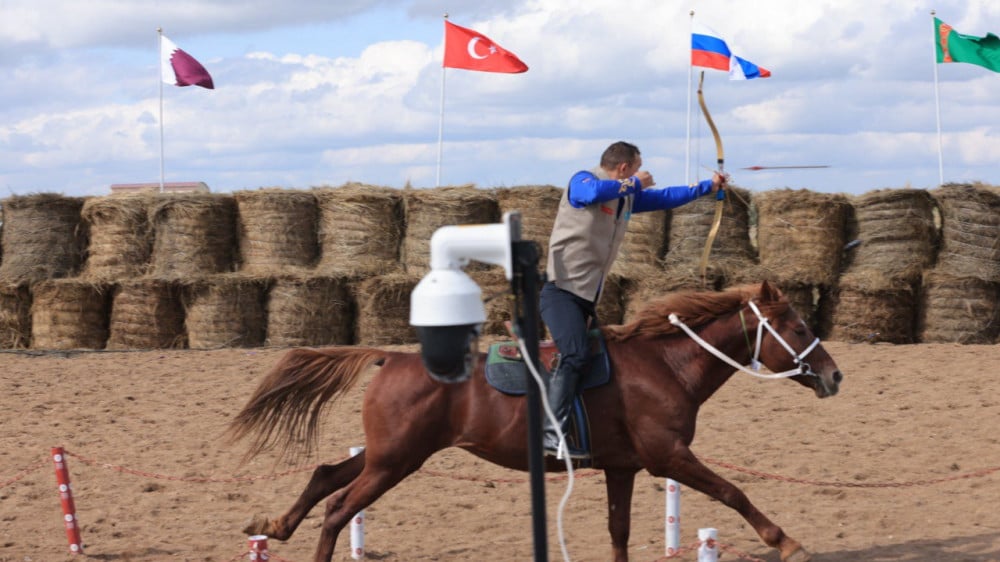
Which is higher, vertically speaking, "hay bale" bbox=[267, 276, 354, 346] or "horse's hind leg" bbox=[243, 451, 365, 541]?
"hay bale" bbox=[267, 276, 354, 346]

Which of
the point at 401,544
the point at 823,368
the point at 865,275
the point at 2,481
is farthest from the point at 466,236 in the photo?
the point at 865,275

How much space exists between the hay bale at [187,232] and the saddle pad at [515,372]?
931cm

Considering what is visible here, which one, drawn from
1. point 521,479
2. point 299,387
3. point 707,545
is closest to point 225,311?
point 521,479

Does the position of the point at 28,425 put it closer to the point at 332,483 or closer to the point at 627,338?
the point at 332,483

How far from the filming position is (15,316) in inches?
613

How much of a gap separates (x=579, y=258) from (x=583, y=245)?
0.08m

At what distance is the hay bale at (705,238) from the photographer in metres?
14.6

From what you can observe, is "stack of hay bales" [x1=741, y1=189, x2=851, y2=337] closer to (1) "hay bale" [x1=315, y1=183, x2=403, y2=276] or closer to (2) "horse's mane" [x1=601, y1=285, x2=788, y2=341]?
(1) "hay bale" [x1=315, y1=183, x2=403, y2=276]

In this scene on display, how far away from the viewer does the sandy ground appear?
25.4 ft

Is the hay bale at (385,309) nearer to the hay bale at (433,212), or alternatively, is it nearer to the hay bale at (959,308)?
the hay bale at (433,212)

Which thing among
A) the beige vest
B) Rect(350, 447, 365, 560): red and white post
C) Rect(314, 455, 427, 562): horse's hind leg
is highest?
the beige vest

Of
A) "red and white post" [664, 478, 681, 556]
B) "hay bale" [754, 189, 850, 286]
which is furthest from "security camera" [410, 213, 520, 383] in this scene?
"hay bale" [754, 189, 850, 286]

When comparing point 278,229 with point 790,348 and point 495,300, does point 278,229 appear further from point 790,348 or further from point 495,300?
point 790,348

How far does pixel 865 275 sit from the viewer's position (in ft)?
47.5
